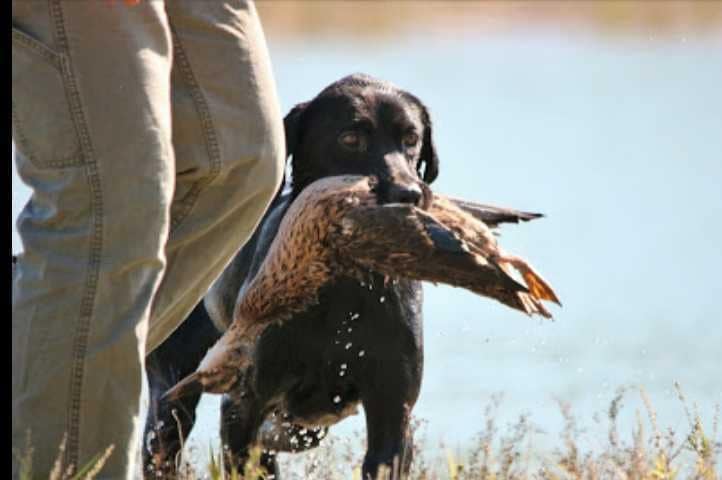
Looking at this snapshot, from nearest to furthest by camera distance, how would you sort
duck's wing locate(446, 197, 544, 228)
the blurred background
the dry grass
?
the dry grass < duck's wing locate(446, 197, 544, 228) < the blurred background

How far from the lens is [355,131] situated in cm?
605

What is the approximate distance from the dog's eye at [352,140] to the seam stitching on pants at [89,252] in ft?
7.37

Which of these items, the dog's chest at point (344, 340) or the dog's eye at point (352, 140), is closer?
the dog's chest at point (344, 340)

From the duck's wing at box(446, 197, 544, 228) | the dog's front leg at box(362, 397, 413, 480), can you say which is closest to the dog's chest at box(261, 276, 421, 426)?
the dog's front leg at box(362, 397, 413, 480)

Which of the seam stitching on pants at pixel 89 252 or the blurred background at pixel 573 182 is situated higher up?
the seam stitching on pants at pixel 89 252

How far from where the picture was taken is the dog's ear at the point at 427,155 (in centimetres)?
629

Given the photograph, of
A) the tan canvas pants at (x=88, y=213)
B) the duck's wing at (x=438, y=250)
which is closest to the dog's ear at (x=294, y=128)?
the duck's wing at (x=438, y=250)

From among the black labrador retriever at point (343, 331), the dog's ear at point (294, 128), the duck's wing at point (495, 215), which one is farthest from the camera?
the dog's ear at point (294, 128)

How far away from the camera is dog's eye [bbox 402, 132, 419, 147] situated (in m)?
6.10

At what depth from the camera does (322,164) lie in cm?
611

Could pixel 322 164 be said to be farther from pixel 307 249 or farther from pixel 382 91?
pixel 307 249

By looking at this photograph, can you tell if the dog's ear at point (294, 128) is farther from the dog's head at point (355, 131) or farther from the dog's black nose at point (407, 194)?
the dog's black nose at point (407, 194)

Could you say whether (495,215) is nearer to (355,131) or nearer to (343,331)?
(343,331)

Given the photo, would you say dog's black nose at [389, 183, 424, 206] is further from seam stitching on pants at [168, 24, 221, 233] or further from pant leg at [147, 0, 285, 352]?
seam stitching on pants at [168, 24, 221, 233]
